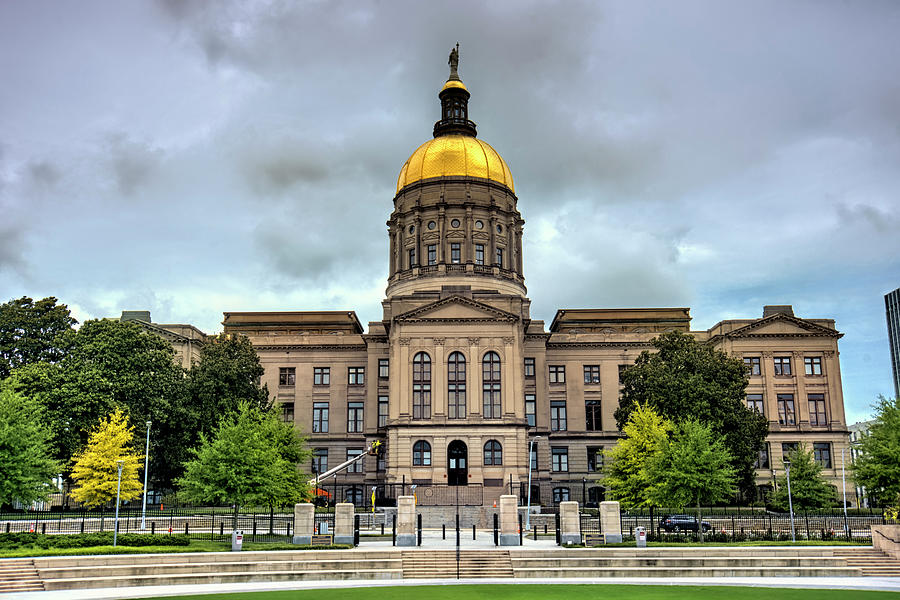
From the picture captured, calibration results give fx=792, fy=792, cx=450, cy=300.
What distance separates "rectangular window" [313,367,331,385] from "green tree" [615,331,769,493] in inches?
1198

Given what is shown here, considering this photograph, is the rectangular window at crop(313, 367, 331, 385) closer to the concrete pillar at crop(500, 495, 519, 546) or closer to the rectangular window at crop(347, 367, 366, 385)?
the rectangular window at crop(347, 367, 366, 385)

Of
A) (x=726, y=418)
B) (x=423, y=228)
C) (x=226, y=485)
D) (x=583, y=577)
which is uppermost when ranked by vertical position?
(x=423, y=228)

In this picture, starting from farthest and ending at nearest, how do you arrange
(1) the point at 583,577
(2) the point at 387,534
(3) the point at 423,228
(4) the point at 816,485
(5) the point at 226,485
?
(3) the point at 423,228 < (4) the point at 816,485 < (2) the point at 387,534 < (5) the point at 226,485 < (1) the point at 583,577

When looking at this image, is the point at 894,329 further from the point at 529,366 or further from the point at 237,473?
the point at 237,473

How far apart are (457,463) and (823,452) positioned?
1398 inches

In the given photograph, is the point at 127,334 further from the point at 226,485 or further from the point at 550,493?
the point at 550,493

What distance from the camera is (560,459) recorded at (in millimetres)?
75750

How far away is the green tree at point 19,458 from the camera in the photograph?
129 ft

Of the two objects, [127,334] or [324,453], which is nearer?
[127,334]

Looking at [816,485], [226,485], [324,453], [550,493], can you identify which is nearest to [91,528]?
[226,485]

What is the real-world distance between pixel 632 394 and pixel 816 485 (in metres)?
16.7

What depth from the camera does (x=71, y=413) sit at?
2083 inches

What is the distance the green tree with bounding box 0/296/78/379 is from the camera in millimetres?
59188

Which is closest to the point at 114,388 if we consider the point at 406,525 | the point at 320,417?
the point at 320,417
